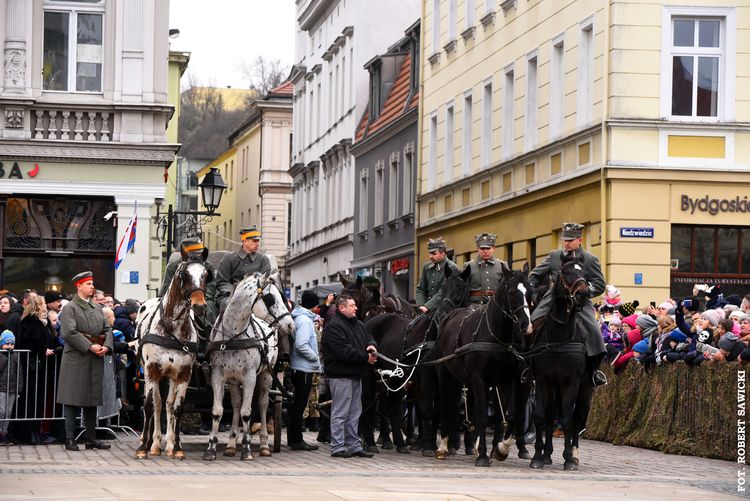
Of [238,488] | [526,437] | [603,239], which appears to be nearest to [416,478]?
[238,488]

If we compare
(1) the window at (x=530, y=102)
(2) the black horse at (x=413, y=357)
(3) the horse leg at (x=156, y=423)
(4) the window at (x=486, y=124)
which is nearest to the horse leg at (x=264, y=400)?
(3) the horse leg at (x=156, y=423)

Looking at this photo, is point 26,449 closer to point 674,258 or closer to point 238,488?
point 238,488

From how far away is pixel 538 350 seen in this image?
57.4ft

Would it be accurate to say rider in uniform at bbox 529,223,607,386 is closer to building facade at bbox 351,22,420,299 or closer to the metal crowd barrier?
the metal crowd barrier

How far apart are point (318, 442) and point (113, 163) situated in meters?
11.0

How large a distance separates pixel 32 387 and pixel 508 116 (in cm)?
1968

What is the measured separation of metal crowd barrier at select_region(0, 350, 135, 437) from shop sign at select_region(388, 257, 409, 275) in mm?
26697

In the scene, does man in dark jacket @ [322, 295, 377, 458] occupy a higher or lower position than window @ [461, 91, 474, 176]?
lower

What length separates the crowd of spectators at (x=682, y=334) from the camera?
19.6 m

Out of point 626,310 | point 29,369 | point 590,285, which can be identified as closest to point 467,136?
point 626,310

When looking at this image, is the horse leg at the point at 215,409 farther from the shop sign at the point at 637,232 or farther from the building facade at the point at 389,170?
the building facade at the point at 389,170

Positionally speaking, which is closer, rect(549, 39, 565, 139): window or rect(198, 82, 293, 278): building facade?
rect(549, 39, 565, 139): window

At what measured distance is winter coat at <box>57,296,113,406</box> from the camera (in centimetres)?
1936

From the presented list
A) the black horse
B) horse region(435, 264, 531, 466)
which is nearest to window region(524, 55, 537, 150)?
the black horse
